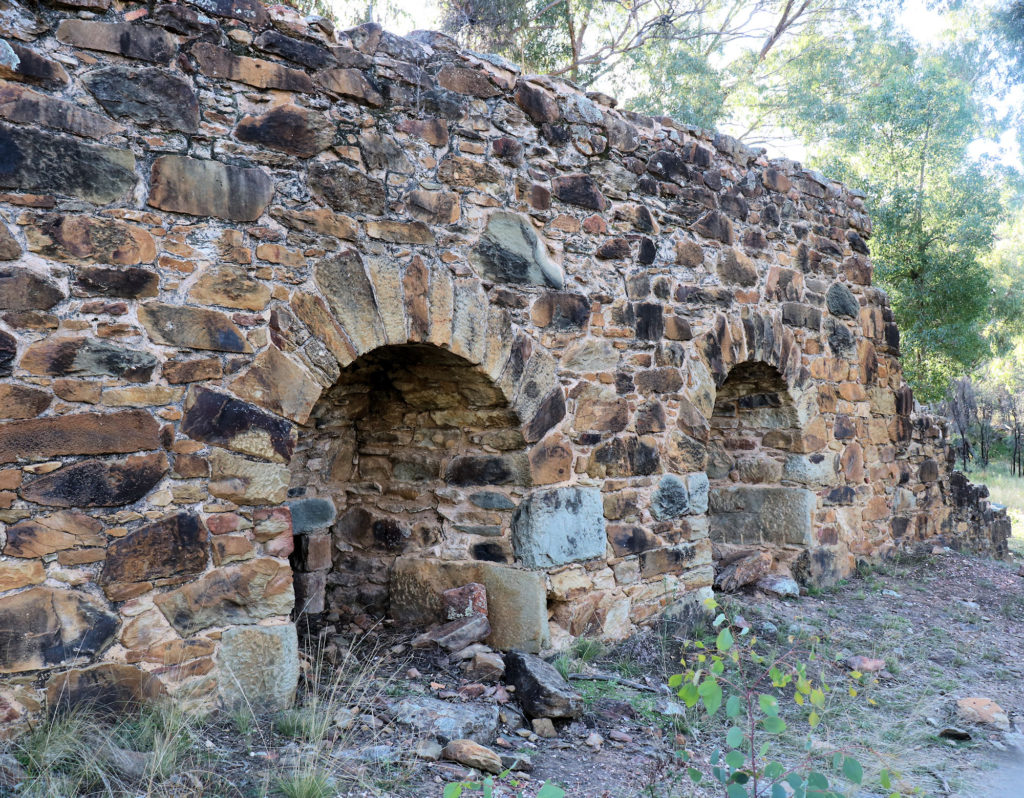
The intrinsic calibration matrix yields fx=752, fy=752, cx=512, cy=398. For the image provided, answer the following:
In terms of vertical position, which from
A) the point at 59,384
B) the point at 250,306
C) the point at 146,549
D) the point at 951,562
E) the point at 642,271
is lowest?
the point at 951,562

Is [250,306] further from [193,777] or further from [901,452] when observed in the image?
[901,452]

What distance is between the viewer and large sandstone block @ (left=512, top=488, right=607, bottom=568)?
3.77 meters

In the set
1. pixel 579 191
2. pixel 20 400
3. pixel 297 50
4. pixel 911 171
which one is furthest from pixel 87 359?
pixel 911 171

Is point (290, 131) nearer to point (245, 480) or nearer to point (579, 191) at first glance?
point (245, 480)

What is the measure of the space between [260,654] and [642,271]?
2883mm

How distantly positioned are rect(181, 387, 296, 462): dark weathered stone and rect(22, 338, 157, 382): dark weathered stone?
201mm

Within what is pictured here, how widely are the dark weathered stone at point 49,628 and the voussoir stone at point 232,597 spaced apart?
0.72ft

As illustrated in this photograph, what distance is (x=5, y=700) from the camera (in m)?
2.42

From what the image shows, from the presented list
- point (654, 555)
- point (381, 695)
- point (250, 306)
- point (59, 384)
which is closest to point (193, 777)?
point (381, 695)

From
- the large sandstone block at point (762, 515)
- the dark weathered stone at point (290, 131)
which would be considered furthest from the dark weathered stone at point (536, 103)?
the large sandstone block at point (762, 515)

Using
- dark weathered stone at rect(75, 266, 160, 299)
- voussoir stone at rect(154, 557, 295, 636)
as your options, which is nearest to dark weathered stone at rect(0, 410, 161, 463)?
dark weathered stone at rect(75, 266, 160, 299)

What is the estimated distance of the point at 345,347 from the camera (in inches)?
126

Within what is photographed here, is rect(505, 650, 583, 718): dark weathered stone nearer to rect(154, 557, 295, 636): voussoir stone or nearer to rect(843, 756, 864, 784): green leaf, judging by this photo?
rect(154, 557, 295, 636): voussoir stone

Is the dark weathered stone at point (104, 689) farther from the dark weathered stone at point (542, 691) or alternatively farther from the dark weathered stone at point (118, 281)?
the dark weathered stone at point (542, 691)
